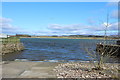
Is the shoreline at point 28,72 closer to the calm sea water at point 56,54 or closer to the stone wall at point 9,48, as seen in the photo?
the calm sea water at point 56,54

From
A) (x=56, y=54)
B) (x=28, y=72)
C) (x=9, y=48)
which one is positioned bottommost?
(x=56, y=54)

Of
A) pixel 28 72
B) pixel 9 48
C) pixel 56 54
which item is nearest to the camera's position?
pixel 28 72

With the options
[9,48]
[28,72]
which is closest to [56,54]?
[9,48]

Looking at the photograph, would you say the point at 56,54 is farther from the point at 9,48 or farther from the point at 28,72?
the point at 28,72

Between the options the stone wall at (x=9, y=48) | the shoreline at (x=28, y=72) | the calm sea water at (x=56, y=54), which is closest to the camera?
the shoreline at (x=28, y=72)

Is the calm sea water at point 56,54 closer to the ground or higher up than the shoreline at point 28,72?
closer to the ground

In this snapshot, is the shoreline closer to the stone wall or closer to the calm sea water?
the calm sea water

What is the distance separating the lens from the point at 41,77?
200 inches

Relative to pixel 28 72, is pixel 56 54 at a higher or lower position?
lower

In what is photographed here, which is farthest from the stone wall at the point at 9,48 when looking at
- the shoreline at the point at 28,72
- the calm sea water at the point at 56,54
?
Result: the shoreline at the point at 28,72

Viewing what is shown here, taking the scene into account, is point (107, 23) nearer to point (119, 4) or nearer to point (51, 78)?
point (119, 4)

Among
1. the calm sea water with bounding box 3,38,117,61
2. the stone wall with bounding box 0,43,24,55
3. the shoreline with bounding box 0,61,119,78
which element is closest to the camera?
the shoreline with bounding box 0,61,119,78

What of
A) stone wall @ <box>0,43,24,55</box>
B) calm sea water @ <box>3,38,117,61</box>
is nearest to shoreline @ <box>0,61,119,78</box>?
calm sea water @ <box>3,38,117,61</box>

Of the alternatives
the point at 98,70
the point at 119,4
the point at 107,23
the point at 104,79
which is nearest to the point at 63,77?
the point at 104,79
